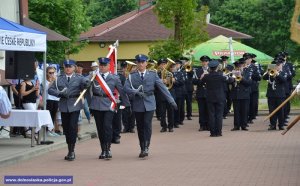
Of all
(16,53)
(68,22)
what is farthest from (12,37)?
(68,22)

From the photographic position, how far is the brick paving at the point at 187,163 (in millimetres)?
11297

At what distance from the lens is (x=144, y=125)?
14359 millimetres

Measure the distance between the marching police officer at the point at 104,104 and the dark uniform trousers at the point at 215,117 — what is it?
4905mm

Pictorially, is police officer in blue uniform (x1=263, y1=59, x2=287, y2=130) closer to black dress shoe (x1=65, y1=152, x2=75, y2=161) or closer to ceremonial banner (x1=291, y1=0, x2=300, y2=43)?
black dress shoe (x1=65, y1=152, x2=75, y2=161)

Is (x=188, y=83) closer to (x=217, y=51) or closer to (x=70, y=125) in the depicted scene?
(x=217, y=51)

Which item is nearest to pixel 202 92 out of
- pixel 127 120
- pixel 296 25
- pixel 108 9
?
pixel 127 120

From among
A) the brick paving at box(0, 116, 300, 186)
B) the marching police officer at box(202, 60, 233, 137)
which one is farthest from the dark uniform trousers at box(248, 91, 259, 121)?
the brick paving at box(0, 116, 300, 186)

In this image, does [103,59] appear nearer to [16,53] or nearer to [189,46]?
[16,53]

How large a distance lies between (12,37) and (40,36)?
151 centimetres

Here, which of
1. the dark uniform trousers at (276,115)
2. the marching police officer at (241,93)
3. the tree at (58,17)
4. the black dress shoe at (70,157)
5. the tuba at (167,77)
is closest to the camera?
the black dress shoe at (70,157)

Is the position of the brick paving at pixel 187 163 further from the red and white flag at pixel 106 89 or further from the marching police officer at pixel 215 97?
the red and white flag at pixel 106 89

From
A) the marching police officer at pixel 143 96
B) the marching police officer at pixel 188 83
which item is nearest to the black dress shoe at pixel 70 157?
the marching police officer at pixel 143 96

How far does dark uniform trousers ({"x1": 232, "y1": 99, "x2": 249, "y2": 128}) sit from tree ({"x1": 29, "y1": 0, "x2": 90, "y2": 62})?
50.8 feet

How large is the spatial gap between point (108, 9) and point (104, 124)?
62367mm
